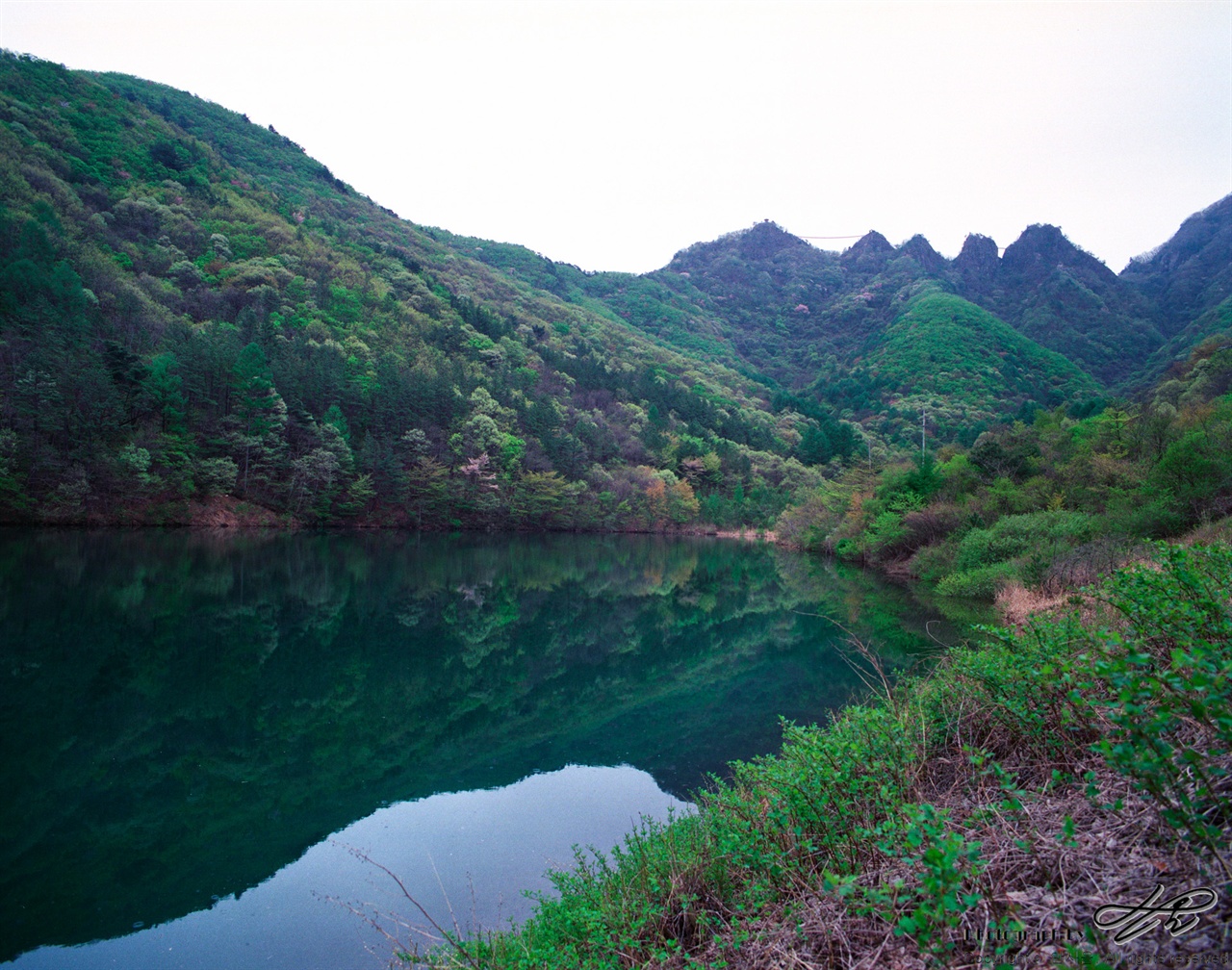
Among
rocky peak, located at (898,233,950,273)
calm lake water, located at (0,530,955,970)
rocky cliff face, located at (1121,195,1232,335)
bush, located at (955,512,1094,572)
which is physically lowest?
bush, located at (955,512,1094,572)

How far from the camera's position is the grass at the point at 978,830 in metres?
2.70

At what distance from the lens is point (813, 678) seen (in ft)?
49.5

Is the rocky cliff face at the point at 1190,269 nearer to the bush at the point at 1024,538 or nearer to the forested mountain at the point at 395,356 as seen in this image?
the forested mountain at the point at 395,356

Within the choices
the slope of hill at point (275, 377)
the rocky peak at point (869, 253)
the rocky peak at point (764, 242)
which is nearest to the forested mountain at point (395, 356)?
the slope of hill at point (275, 377)

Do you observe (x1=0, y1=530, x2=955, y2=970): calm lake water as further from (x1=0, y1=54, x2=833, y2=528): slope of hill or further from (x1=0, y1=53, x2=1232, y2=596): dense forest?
(x1=0, y1=54, x2=833, y2=528): slope of hill

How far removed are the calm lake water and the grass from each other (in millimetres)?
2122

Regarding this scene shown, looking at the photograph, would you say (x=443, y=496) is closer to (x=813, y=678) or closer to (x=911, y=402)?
(x=813, y=678)

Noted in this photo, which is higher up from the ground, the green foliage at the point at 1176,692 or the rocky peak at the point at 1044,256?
the rocky peak at the point at 1044,256

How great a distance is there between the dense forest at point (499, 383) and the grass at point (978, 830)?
13162 millimetres

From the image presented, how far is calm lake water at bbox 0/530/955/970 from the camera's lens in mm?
6387

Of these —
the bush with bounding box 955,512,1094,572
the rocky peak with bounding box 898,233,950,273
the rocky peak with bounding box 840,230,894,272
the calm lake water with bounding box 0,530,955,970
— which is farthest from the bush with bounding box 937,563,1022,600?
the rocky peak with bounding box 840,230,894,272

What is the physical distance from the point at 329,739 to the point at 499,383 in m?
63.8

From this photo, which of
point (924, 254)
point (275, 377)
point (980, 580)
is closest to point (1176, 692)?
point (980, 580)

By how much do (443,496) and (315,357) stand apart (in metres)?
16.5
